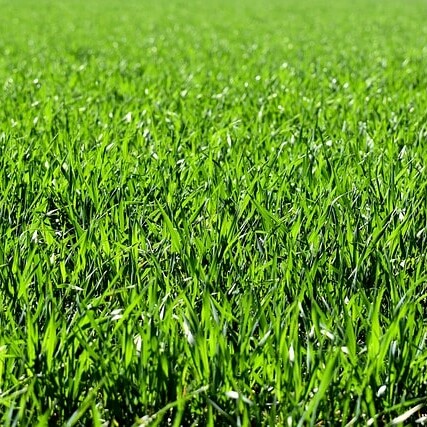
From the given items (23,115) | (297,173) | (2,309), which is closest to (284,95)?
(23,115)

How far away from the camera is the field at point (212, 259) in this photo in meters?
1.88

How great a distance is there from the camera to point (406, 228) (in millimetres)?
2797

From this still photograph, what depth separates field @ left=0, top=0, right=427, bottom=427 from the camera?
188 cm

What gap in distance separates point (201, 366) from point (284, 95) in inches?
185

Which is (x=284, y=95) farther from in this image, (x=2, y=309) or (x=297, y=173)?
(x=2, y=309)

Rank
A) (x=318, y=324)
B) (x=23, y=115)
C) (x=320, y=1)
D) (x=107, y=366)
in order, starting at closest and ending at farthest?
1. (x=107, y=366)
2. (x=318, y=324)
3. (x=23, y=115)
4. (x=320, y=1)

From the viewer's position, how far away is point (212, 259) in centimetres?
243

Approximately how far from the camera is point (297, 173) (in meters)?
3.61

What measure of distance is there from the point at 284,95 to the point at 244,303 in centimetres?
452

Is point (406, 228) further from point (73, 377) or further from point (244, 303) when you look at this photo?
point (73, 377)

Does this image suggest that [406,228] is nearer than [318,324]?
No

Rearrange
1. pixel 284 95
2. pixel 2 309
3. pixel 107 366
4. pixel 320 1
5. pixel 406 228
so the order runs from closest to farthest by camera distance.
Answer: pixel 107 366 → pixel 2 309 → pixel 406 228 → pixel 284 95 → pixel 320 1

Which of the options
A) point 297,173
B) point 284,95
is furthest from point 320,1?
point 297,173

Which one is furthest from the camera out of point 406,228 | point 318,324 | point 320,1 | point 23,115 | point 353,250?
point 320,1
